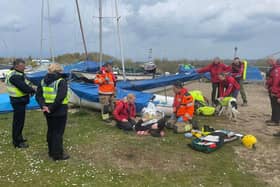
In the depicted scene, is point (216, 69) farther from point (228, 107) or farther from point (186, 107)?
point (186, 107)

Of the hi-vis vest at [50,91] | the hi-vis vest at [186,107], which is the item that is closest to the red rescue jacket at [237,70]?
the hi-vis vest at [186,107]

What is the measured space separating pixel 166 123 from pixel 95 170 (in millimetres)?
3289

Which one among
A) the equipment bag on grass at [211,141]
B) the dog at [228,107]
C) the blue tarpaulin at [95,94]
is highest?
the blue tarpaulin at [95,94]

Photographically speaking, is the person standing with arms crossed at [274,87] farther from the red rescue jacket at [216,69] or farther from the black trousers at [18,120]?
the black trousers at [18,120]

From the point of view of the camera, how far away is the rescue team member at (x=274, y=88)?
893 cm

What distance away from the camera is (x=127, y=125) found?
26.9 feet

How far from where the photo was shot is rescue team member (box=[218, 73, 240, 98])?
10789 mm

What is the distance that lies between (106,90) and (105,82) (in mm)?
270

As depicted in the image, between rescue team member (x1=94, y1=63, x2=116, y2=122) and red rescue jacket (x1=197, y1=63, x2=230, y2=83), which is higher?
red rescue jacket (x1=197, y1=63, x2=230, y2=83)

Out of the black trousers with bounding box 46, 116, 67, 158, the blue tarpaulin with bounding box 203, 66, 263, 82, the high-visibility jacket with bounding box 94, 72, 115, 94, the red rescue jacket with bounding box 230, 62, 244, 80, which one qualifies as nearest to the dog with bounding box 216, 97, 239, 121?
the red rescue jacket with bounding box 230, 62, 244, 80

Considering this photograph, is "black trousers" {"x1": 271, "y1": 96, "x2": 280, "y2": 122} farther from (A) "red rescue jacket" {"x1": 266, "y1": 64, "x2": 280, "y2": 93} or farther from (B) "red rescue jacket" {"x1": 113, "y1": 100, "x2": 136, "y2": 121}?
(B) "red rescue jacket" {"x1": 113, "y1": 100, "x2": 136, "y2": 121}

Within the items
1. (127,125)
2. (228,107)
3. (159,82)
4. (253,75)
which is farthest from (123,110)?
(253,75)

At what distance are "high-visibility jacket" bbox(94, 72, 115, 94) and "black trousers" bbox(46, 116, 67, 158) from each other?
3665 millimetres

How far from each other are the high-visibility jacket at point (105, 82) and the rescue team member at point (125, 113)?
1.17 meters
